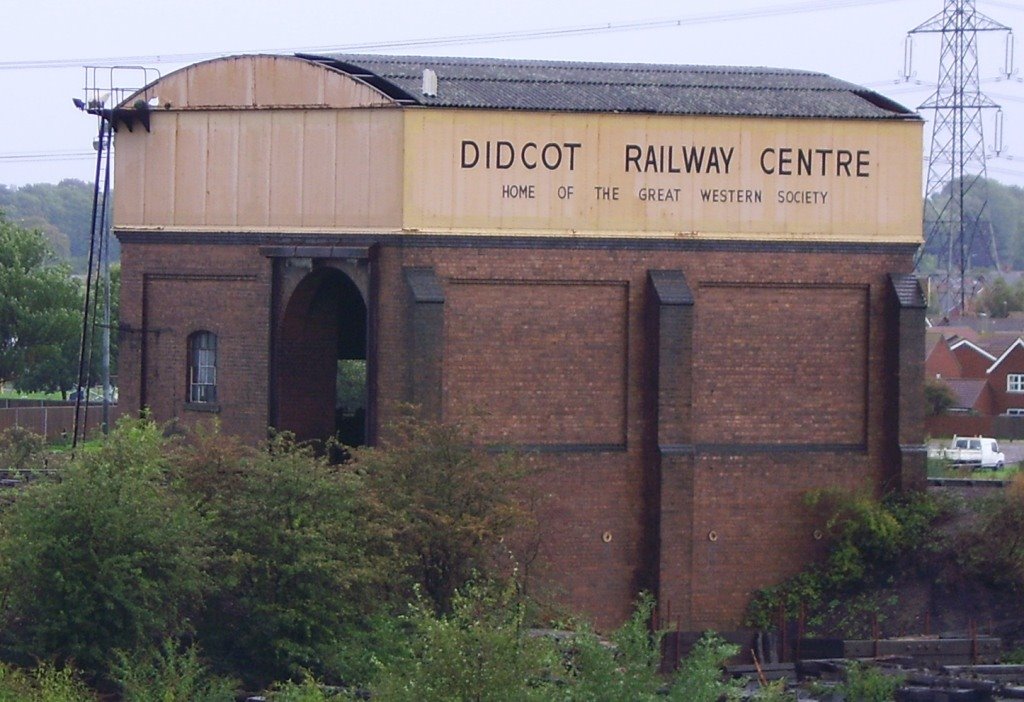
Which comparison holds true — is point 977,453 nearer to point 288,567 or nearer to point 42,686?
point 288,567

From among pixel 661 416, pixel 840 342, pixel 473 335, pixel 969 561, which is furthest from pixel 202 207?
pixel 969 561

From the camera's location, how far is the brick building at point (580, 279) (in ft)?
100

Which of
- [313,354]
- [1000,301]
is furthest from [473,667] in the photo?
[1000,301]

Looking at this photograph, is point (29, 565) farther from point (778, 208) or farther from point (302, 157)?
point (778, 208)

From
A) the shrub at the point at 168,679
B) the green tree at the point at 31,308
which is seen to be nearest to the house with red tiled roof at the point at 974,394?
the green tree at the point at 31,308

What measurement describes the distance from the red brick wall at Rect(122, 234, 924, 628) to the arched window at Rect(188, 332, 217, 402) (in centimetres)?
47

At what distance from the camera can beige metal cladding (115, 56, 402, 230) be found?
101ft

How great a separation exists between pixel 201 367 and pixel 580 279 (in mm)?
7392

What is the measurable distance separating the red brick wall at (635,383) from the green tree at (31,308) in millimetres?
30845

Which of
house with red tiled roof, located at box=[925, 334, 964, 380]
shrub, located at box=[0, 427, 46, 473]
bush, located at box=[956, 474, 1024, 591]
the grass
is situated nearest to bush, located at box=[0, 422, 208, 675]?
shrub, located at box=[0, 427, 46, 473]

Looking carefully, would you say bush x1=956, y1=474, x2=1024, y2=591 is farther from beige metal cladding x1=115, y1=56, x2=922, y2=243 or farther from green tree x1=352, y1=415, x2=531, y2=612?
green tree x1=352, y1=415, x2=531, y2=612

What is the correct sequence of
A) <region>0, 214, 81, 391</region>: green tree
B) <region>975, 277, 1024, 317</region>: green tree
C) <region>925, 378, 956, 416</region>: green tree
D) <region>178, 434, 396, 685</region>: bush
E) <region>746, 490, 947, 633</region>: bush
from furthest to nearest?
1. <region>975, 277, 1024, 317</region>: green tree
2. <region>925, 378, 956, 416</region>: green tree
3. <region>0, 214, 81, 391</region>: green tree
4. <region>746, 490, 947, 633</region>: bush
5. <region>178, 434, 396, 685</region>: bush

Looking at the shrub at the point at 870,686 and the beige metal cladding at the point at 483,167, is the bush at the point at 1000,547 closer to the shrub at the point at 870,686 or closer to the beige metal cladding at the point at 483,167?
the shrub at the point at 870,686

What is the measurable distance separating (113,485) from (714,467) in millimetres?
11538
